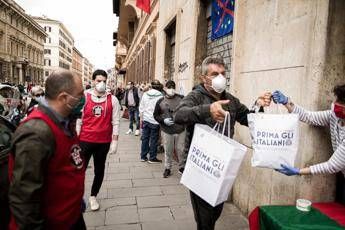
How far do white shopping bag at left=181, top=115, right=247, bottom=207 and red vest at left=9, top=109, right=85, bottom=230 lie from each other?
837mm

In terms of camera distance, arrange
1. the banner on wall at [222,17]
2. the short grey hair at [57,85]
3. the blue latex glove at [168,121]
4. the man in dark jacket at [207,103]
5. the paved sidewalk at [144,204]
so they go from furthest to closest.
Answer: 1. the blue latex glove at [168,121]
2. the banner on wall at [222,17]
3. the paved sidewalk at [144,204]
4. the man in dark jacket at [207,103]
5. the short grey hair at [57,85]

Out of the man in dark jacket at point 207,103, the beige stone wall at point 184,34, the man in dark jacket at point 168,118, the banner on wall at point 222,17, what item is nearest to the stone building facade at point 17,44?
the beige stone wall at point 184,34

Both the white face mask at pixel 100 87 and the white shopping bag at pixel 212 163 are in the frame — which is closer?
the white shopping bag at pixel 212 163

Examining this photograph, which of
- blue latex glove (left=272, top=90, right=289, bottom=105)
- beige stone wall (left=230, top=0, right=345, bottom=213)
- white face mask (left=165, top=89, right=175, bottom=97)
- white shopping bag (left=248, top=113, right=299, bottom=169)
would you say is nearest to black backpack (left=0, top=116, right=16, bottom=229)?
white shopping bag (left=248, top=113, right=299, bottom=169)

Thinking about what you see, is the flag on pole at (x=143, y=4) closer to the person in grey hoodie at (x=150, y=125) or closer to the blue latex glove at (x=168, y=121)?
the person in grey hoodie at (x=150, y=125)

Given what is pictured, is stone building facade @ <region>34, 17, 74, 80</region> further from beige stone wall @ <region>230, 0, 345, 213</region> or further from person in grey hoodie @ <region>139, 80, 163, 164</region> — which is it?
beige stone wall @ <region>230, 0, 345, 213</region>

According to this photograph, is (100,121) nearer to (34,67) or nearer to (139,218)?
(139,218)

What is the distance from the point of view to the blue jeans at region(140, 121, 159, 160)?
7.13 meters

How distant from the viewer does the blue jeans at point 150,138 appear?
7.13m

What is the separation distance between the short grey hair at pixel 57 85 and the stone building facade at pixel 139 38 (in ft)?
35.1

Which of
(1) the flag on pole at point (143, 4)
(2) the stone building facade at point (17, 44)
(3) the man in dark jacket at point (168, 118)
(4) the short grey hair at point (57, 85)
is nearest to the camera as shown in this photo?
(4) the short grey hair at point (57, 85)

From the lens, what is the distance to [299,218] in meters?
2.30

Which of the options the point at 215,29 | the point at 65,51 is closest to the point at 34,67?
the point at 65,51

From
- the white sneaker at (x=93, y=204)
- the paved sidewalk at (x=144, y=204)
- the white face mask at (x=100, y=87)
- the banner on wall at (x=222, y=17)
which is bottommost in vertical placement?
the paved sidewalk at (x=144, y=204)
